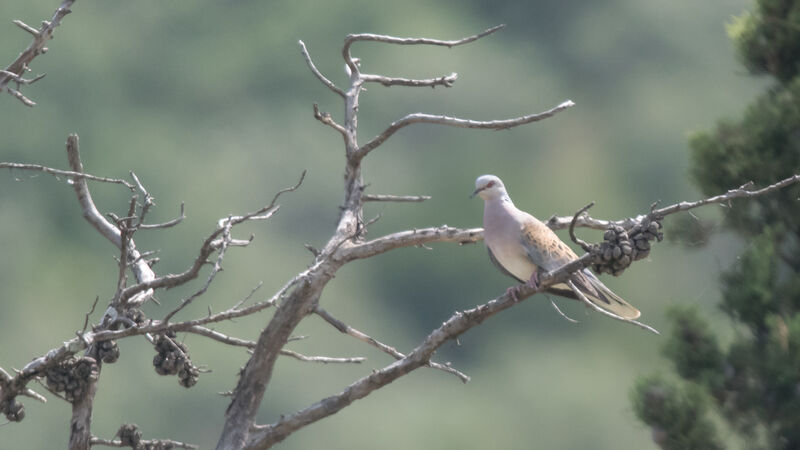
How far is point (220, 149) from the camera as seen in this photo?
133 ft

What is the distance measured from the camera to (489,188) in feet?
20.1

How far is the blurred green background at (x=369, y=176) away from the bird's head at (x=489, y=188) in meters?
21.1

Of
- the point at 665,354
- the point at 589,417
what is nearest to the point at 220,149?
the point at 589,417

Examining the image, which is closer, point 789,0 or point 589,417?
point 789,0

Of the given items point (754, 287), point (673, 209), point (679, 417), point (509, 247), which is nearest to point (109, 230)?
point (509, 247)

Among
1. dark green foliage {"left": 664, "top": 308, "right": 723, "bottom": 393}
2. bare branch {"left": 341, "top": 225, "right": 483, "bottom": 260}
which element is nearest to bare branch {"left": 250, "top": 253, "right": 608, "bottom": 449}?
bare branch {"left": 341, "top": 225, "right": 483, "bottom": 260}

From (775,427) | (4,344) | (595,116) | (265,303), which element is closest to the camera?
(265,303)

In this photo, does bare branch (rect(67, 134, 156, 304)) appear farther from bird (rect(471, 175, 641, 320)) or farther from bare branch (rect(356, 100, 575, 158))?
bird (rect(471, 175, 641, 320))

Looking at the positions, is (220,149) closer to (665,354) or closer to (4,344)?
(4,344)

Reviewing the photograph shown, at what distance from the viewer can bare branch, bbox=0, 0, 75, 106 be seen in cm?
466

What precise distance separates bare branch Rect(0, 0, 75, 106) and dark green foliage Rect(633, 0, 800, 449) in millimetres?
5185

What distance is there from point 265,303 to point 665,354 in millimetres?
5293

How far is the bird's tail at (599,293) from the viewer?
533cm

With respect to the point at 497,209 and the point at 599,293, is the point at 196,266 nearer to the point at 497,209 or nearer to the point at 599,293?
the point at 599,293
